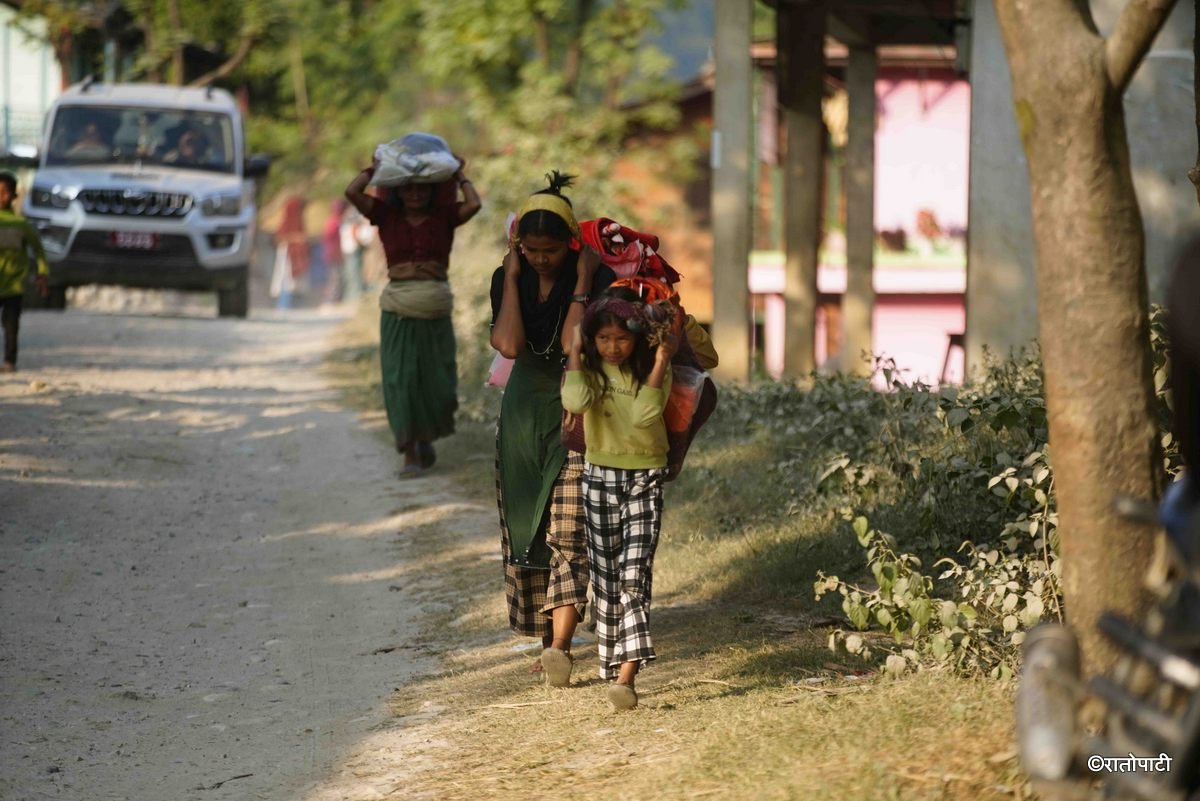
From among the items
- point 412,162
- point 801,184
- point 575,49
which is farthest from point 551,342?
point 575,49

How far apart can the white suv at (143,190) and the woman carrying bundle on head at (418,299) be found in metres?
A: 9.61

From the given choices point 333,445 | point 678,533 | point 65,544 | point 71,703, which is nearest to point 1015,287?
point 678,533

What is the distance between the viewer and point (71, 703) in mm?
6238

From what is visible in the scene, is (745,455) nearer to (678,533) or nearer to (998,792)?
(678,533)

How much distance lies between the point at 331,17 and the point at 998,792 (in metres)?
36.1

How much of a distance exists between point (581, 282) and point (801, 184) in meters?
11.8

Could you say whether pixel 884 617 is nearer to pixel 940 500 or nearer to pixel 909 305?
pixel 940 500

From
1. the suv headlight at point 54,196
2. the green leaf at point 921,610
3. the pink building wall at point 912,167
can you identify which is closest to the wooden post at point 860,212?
the pink building wall at point 912,167

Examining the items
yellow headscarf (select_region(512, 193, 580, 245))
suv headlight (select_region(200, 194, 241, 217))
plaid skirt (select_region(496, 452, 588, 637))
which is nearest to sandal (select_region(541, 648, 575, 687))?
plaid skirt (select_region(496, 452, 588, 637))

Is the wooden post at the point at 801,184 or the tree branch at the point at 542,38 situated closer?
the wooden post at the point at 801,184

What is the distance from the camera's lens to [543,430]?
6.27 metres

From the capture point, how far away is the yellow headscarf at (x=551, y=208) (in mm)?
6027

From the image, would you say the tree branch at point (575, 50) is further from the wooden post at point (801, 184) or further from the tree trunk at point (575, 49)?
the wooden post at point (801, 184)

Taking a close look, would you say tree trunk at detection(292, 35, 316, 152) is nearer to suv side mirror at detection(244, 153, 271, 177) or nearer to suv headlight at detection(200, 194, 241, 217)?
suv side mirror at detection(244, 153, 271, 177)
